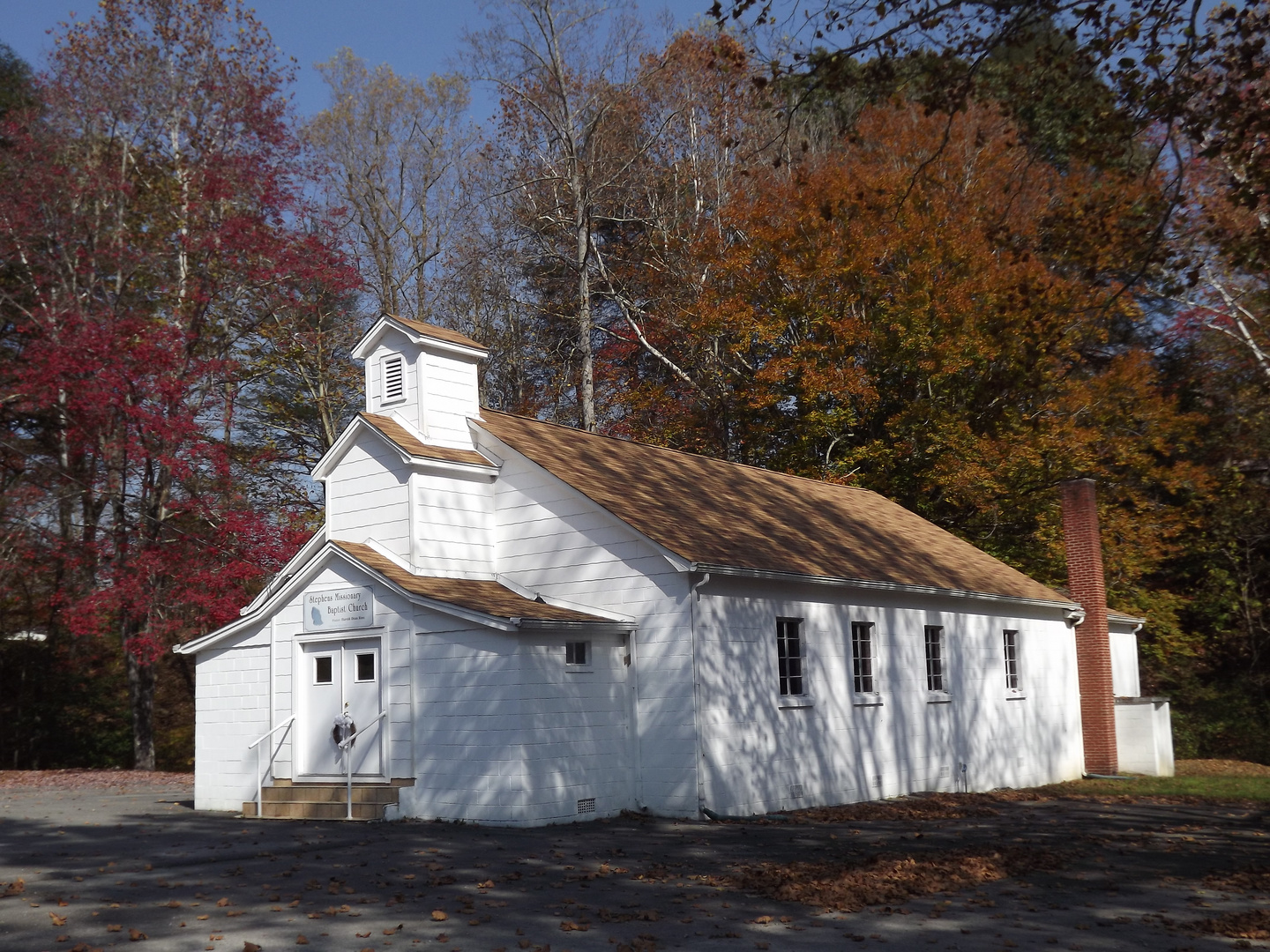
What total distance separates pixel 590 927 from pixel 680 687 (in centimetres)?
739

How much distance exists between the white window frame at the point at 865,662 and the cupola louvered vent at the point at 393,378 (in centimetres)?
808

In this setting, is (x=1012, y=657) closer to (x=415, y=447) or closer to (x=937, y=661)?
(x=937, y=661)

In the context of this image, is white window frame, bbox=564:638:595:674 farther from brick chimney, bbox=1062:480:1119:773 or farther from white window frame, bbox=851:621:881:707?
brick chimney, bbox=1062:480:1119:773

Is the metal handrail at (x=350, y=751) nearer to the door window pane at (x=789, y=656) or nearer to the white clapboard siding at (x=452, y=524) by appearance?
the white clapboard siding at (x=452, y=524)

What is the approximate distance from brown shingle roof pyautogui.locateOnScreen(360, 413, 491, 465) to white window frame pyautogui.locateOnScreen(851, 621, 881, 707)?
258 inches

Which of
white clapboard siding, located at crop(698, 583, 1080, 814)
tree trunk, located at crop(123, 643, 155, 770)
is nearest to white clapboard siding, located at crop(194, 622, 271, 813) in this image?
white clapboard siding, located at crop(698, 583, 1080, 814)

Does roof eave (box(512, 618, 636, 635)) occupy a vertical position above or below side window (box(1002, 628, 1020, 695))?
above

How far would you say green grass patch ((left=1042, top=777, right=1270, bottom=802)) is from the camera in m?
20.0

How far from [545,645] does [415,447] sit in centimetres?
402

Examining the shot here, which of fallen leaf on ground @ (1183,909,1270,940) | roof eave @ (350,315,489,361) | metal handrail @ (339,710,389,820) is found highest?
roof eave @ (350,315,489,361)

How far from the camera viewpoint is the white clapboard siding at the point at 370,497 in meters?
17.9

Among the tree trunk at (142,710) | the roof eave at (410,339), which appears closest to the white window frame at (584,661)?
the roof eave at (410,339)

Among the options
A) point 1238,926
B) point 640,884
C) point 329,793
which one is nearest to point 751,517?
point 329,793

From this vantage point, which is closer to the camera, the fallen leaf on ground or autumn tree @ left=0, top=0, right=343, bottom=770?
the fallen leaf on ground
